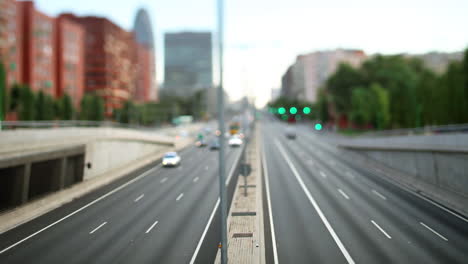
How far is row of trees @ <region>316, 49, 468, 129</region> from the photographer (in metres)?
44.8

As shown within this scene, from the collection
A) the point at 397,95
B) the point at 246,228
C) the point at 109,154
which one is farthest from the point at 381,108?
the point at 246,228

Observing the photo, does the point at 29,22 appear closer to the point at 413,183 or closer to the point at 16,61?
the point at 16,61

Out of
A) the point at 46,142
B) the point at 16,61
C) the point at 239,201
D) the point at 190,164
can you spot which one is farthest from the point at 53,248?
the point at 16,61

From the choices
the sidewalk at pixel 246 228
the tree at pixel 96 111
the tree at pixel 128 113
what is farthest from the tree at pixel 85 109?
the sidewalk at pixel 246 228

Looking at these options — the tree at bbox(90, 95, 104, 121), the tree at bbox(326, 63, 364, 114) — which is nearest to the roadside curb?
the tree at bbox(90, 95, 104, 121)

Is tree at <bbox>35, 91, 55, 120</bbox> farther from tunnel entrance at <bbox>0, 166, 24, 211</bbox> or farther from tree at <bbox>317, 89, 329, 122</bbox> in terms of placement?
tree at <bbox>317, 89, 329, 122</bbox>

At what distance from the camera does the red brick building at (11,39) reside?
63500mm

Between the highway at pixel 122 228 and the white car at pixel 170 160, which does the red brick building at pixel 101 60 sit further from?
the highway at pixel 122 228

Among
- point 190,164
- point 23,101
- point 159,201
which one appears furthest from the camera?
point 23,101

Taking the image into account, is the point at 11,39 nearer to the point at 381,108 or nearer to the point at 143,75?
the point at 381,108

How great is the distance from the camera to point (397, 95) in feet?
206

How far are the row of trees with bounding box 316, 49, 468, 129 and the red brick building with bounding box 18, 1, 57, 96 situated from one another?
71570mm

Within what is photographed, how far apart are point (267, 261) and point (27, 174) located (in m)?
16.7

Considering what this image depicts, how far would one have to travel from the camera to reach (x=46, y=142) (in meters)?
25.6
